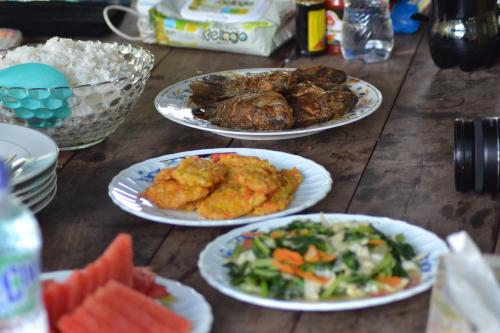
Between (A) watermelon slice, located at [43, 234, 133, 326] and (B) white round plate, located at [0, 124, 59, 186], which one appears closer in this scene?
(A) watermelon slice, located at [43, 234, 133, 326]

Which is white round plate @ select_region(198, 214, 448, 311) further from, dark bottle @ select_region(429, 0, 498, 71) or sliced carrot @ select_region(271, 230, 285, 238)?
dark bottle @ select_region(429, 0, 498, 71)

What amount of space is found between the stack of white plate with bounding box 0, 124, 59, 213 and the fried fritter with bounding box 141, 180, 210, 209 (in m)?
0.17

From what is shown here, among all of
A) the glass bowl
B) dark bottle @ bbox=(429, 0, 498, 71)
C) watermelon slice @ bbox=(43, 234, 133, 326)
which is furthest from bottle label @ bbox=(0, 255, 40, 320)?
dark bottle @ bbox=(429, 0, 498, 71)

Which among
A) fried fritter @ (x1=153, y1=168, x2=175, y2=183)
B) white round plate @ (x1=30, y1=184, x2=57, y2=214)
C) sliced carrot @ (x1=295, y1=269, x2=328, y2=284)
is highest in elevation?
sliced carrot @ (x1=295, y1=269, x2=328, y2=284)

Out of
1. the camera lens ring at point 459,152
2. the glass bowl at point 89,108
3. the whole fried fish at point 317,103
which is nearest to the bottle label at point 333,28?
the whole fried fish at point 317,103

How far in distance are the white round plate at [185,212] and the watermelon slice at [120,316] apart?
14.2 inches

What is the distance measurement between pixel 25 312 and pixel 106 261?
173 mm

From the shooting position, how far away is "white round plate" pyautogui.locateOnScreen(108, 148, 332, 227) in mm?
1421

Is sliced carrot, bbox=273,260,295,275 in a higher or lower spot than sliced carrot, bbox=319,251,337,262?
lower

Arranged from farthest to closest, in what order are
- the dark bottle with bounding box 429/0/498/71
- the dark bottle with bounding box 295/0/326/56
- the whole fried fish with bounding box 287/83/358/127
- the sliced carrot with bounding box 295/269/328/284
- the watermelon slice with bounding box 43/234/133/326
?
the dark bottle with bounding box 295/0/326/56 → the dark bottle with bounding box 429/0/498/71 → the whole fried fish with bounding box 287/83/358/127 → the sliced carrot with bounding box 295/269/328/284 → the watermelon slice with bounding box 43/234/133/326

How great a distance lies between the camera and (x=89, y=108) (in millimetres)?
1730

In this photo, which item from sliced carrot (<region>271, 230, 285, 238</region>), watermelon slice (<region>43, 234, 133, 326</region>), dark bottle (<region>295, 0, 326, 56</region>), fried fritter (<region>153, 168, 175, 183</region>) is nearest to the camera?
watermelon slice (<region>43, 234, 133, 326</region>)

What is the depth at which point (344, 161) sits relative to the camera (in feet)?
5.67

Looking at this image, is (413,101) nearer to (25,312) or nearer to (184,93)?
(184,93)
